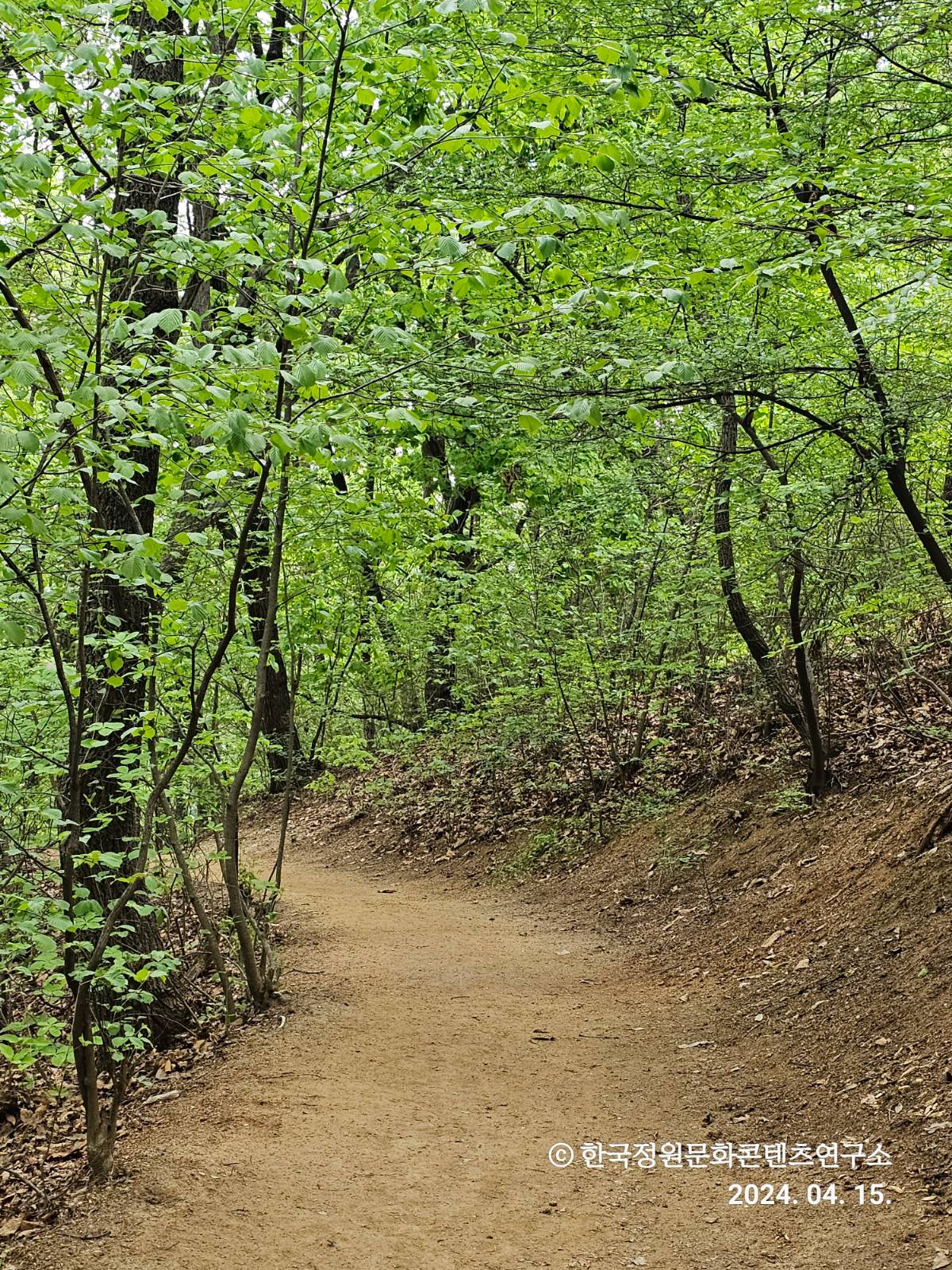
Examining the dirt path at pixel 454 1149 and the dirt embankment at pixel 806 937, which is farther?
the dirt embankment at pixel 806 937

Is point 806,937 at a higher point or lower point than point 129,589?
lower

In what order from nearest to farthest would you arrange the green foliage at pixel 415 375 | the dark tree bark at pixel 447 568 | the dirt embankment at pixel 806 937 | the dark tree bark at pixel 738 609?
the green foliage at pixel 415 375 → the dirt embankment at pixel 806 937 → the dark tree bark at pixel 738 609 → the dark tree bark at pixel 447 568


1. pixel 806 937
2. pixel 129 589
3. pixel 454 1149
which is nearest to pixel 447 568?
pixel 806 937

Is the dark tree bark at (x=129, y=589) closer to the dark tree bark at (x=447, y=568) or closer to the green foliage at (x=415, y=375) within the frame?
the green foliage at (x=415, y=375)

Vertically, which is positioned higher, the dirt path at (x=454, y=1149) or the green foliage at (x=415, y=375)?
the green foliage at (x=415, y=375)

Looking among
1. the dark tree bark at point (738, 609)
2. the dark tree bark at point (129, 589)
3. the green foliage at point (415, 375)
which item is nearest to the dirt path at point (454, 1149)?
the green foliage at point (415, 375)

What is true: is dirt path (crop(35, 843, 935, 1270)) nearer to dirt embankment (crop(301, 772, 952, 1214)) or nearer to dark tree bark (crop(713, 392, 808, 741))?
dirt embankment (crop(301, 772, 952, 1214))

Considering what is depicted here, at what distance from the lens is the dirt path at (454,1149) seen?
12.8ft

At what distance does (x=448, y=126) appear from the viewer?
3.85 meters

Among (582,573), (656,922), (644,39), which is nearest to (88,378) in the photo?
(644,39)

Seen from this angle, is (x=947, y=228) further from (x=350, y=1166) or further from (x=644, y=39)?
(x=350, y=1166)

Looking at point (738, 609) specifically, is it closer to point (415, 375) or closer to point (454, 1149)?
point (415, 375)

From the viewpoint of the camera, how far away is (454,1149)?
4891mm

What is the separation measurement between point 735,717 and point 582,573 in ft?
7.79
